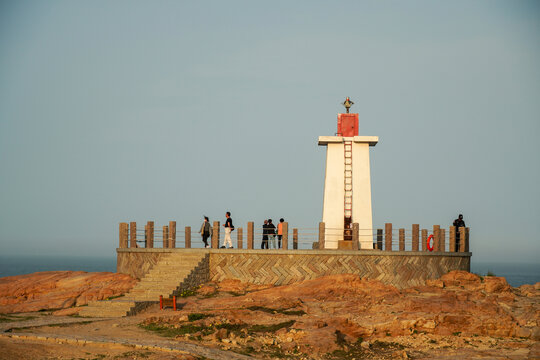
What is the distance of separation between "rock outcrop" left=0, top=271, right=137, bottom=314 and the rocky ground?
5.46 feet

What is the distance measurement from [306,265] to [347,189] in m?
5.52

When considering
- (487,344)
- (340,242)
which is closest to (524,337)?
(487,344)

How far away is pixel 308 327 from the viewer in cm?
2123

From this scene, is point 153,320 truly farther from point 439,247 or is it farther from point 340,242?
point 439,247

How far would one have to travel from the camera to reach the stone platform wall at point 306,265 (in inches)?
1102

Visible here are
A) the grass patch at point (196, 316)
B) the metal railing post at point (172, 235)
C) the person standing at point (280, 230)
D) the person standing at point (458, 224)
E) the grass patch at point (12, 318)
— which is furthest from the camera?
the person standing at point (458, 224)

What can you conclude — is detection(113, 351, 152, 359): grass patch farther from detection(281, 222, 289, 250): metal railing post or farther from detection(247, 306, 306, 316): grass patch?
detection(281, 222, 289, 250): metal railing post

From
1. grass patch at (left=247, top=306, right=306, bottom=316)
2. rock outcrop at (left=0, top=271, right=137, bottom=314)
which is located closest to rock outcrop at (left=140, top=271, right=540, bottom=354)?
grass patch at (left=247, top=306, right=306, bottom=316)

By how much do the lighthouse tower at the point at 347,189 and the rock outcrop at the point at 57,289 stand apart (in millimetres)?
9490

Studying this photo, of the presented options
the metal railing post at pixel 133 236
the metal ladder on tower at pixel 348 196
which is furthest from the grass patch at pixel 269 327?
the metal railing post at pixel 133 236

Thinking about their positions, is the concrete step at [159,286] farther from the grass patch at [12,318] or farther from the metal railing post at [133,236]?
the metal railing post at [133,236]

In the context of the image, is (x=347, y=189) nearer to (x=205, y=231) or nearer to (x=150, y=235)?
(x=205, y=231)

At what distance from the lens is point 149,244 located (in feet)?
102

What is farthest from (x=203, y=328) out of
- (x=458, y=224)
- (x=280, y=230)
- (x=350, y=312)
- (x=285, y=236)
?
(x=458, y=224)
